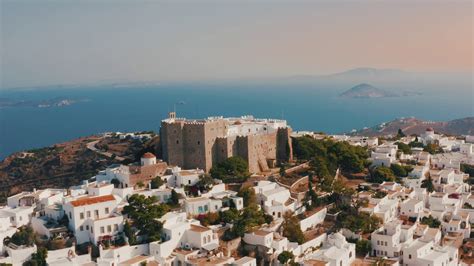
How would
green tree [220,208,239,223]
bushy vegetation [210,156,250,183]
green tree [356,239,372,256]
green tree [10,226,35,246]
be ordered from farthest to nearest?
bushy vegetation [210,156,250,183]
green tree [356,239,372,256]
green tree [220,208,239,223]
green tree [10,226,35,246]

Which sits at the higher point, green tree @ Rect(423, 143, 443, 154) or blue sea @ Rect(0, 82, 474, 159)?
green tree @ Rect(423, 143, 443, 154)

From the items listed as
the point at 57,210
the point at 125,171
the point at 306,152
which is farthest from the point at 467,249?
the point at 57,210

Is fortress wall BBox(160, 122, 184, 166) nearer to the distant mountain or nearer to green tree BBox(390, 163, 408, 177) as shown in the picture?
green tree BBox(390, 163, 408, 177)

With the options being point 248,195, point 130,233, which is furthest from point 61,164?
point 130,233

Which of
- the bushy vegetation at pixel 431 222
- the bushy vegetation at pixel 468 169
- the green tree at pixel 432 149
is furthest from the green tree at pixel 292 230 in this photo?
the green tree at pixel 432 149

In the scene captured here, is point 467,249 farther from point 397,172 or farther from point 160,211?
point 160,211

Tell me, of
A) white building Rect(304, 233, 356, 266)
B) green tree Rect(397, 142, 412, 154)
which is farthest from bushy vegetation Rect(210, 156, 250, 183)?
green tree Rect(397, 142, 412, 154)
